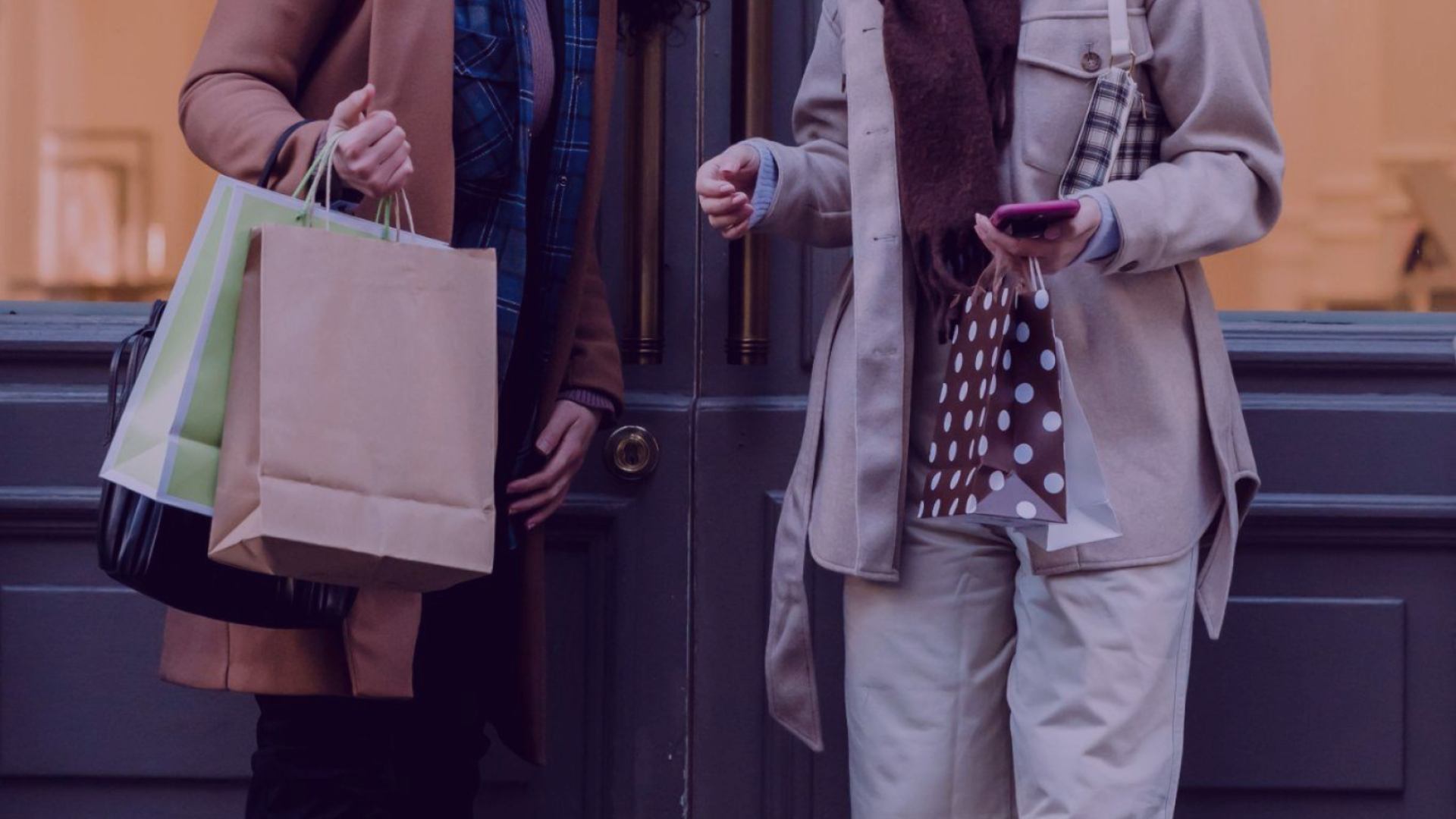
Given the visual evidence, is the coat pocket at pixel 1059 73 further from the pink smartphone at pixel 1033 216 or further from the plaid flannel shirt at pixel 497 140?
the plaid flannel shirt at pixel 497 140

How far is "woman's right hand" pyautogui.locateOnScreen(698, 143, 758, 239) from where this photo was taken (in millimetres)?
2152

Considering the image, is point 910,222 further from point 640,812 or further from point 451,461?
point 640,812

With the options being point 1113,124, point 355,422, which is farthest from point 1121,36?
point 355,422

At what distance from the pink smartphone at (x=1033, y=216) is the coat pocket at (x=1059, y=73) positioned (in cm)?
19

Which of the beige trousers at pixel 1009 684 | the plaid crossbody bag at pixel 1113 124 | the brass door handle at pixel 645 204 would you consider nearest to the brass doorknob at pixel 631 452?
the brass door handle at pixel 645 204

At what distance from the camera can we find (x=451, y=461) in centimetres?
184

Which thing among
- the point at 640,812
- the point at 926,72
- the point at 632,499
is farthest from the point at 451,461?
the point at 640,812

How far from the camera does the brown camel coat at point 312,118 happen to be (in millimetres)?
1983

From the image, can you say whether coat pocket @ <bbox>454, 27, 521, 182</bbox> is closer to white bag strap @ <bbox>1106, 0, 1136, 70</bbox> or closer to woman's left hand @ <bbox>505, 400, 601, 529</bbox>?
woman's left hand @ <bbox>505, 400, 601, 529</bbox>

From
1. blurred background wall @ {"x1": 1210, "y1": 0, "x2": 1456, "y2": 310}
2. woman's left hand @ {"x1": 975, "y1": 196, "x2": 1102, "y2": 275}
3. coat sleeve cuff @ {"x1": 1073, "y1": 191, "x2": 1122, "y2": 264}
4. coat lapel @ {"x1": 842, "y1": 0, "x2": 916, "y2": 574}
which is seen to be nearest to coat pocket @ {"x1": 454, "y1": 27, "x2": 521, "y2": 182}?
coat lapel @ {"x1": 842, "y1": 0, "x2": 916, "y2": 574}

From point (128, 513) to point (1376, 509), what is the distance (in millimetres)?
2121

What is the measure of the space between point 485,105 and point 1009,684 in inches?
40.7

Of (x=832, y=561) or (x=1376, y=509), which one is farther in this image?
(x=1376, y=509)

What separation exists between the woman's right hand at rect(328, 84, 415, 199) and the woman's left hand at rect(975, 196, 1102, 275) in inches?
27.2
